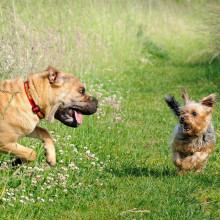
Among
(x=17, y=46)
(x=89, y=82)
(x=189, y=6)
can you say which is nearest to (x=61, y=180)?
(x=17, y=46)

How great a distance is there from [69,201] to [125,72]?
8.19 metres

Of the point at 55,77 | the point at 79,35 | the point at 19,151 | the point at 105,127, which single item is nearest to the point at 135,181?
the point at 19,151

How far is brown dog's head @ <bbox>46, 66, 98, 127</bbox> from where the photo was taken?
5008mm

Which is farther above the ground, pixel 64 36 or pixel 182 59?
pixel 64 36

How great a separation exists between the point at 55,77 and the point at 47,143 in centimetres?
75

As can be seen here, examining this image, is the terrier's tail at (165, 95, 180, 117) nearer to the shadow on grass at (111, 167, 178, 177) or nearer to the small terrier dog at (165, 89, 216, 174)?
the small terrier dog at (165, 89, 216, 174)

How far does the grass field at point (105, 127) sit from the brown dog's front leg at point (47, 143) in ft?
0.39

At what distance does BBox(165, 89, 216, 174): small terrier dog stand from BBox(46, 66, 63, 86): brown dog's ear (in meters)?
1.76

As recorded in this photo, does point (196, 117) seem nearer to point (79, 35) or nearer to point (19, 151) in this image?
point (19, 151)

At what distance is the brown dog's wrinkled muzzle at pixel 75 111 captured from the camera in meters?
5.26

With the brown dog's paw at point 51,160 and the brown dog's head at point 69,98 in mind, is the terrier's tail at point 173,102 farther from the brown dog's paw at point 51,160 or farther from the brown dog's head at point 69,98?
the brown dog's paw at point 51,160

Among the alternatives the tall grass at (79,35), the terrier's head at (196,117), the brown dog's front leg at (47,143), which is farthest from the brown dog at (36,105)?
the terrier's head at (196,117)

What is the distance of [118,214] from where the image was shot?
432cm

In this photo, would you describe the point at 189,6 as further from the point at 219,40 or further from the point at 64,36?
the point at 64,36
